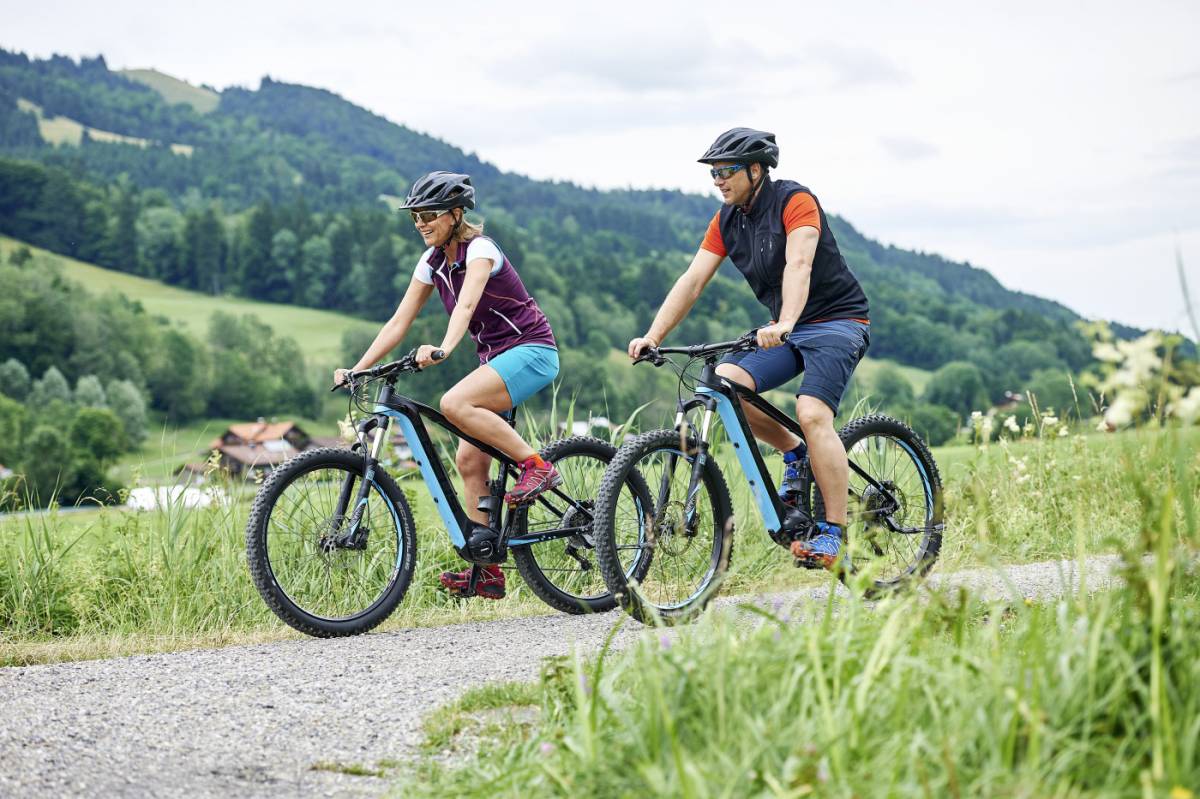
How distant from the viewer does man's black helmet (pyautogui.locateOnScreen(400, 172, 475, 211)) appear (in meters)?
5.67

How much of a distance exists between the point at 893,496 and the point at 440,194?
273 cm

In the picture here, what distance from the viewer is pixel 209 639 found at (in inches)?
221

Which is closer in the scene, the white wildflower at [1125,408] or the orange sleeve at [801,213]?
the white wildflower at [1125,408]

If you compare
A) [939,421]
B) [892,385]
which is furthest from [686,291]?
[892,385]

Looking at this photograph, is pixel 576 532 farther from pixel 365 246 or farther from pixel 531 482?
pixel 365 246

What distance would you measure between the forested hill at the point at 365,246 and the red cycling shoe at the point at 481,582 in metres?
69.2

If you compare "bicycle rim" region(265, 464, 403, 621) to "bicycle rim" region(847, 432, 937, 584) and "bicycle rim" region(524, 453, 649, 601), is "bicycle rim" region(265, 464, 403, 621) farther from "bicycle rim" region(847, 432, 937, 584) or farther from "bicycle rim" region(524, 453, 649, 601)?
"bicycle rim" region(847, 432, 937, 584)

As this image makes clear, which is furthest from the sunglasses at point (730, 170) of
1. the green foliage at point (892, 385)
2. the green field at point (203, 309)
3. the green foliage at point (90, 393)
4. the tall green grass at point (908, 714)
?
the green field at point (203, 309)

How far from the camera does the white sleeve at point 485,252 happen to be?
18.7 feet

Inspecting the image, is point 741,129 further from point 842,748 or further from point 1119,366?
point 842,748

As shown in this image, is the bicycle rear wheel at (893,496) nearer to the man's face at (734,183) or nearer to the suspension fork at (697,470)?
the suspension fork at (697,470)

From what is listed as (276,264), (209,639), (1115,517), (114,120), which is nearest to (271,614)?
(209,639)

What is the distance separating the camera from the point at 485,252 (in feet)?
18.8

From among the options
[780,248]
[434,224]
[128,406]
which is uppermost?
[128,406]
